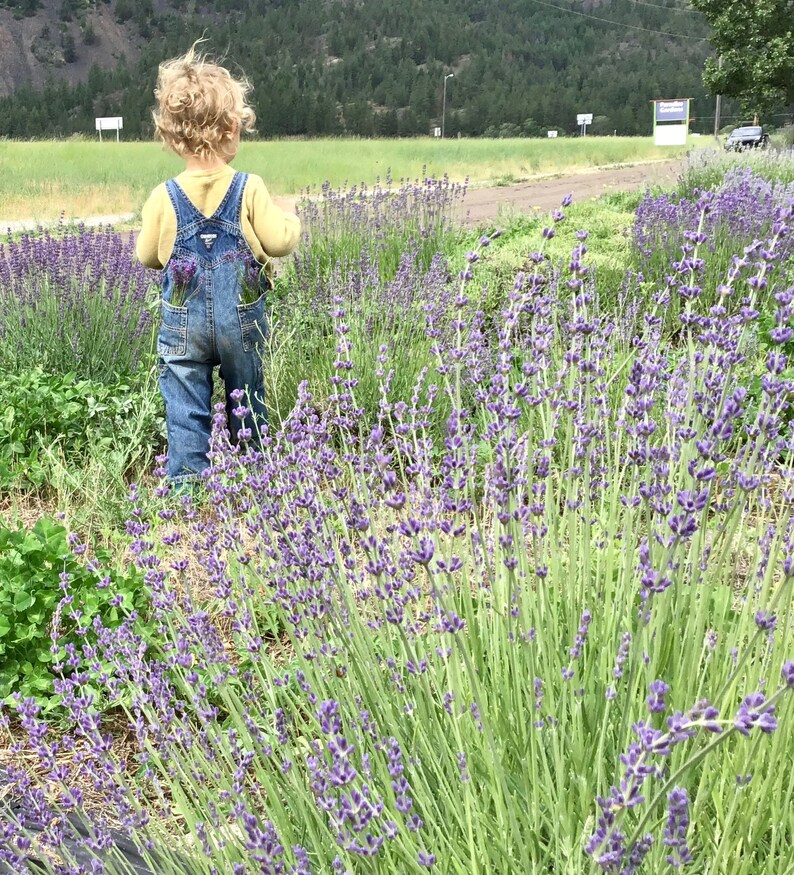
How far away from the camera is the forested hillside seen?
348ft

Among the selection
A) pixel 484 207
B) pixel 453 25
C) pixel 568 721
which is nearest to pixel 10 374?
pixel 568 721

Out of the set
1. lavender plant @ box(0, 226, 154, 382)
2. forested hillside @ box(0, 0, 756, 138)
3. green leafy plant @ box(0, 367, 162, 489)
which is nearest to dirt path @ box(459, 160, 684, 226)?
lavender plant @ box(0, 226, 154, 382)

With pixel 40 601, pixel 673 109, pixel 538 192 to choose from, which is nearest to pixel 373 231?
pixel 40 601

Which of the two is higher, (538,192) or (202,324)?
(538,192)

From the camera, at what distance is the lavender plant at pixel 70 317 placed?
5.08 metres

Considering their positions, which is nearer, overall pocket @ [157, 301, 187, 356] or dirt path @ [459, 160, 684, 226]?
overall pocket @ [157, 301, 187, 356]

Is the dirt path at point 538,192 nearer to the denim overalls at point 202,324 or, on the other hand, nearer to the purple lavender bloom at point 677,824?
the denim overalls at point 202,324

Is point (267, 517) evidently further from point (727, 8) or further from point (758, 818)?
point (727, 8)

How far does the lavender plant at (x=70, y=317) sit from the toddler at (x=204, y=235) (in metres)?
1.30

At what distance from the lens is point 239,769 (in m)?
1.49

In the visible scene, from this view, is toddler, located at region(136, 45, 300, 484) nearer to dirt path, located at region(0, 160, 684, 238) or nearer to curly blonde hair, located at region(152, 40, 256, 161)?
curly blonde hair, located at region(152, 40, 256, 161)

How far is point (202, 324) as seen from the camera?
388 cm

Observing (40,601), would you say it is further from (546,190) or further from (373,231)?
(546,190)

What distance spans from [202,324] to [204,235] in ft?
1.29
